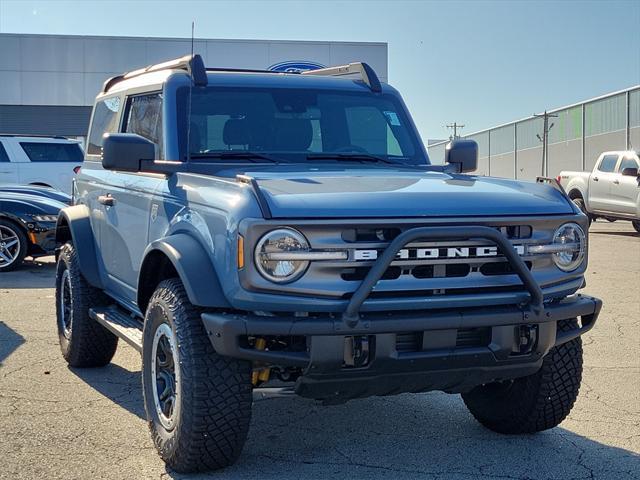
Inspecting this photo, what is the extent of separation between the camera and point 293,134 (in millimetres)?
4898

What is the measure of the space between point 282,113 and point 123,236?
119cm

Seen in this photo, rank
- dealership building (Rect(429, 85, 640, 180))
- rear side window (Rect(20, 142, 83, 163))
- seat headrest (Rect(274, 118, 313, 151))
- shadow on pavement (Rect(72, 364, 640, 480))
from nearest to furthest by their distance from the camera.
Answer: shadow on pavement (Rect(72, 364, 640, 480))
seat headrest (Rect(274, 118, 313, 151))
rear side window (Rect(20, 142, 83, 163))
dealership building (Rect(429, 85, 640, 180))

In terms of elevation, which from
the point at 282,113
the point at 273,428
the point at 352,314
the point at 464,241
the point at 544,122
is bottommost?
the point at 273,428

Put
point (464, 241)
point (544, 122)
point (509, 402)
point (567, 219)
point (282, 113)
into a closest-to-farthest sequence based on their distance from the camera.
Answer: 1. point (464, 241)
2. point (567, 219)
3. point (509, 402)
4. point (282, 113)
5. point (544, 122)

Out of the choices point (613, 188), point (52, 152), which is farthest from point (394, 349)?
point (613, 188)

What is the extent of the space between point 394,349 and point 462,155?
2165mm

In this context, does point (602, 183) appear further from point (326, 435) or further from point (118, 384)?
point (326, 435)

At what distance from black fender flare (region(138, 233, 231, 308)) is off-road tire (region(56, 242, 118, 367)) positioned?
1910mm

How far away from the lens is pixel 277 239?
3.38 meters

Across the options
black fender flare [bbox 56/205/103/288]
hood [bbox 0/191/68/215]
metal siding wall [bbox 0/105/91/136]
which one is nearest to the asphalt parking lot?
black fender flare [bbox 56/205/103/288]

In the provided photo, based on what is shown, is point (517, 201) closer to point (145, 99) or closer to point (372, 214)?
point (372, 214)

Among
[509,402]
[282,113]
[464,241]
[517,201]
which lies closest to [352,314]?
[464,241]

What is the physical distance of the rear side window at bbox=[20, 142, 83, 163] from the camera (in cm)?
1755

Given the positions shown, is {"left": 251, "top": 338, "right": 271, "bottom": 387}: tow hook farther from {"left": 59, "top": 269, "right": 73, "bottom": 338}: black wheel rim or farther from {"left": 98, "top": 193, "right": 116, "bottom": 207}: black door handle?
{"left": 59, "top": 269, "right": 73, "bottom": 338}: black wheel rim
